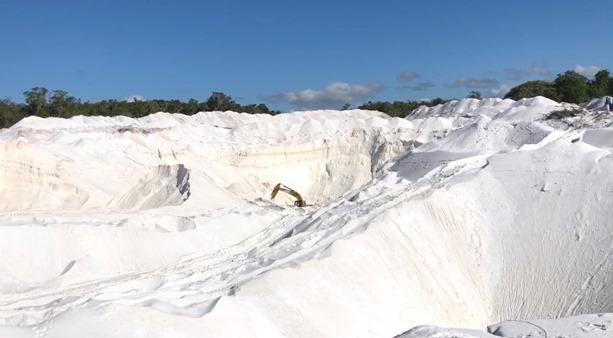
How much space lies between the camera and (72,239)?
13.6 metres

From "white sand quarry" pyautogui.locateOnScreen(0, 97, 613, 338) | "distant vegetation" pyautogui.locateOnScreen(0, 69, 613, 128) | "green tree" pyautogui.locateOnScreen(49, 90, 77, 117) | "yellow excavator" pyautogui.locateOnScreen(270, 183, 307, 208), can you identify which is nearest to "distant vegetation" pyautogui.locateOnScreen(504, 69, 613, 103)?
"distant vegetation" pyautogui.locateOnScreen(0, 69, 613, 128)

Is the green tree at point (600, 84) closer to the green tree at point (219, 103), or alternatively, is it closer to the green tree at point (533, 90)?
the green tree at point (533, 90)

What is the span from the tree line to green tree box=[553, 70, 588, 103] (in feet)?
91.5

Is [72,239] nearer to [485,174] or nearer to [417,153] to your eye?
[485,174]

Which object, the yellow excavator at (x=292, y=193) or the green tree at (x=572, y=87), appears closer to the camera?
the yellow excavator at (x=292, y=193)

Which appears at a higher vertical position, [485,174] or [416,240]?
[485,174]

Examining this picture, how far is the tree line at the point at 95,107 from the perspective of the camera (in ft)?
161

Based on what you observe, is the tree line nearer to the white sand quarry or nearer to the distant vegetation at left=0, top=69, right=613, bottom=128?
the distant vegetation at left=0, top=69, right=613, bottom=128

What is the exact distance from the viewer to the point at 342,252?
33.4 feet

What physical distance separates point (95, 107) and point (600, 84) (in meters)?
43.1

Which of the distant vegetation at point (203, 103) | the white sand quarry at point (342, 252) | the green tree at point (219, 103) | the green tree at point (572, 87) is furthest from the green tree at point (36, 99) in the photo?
the green tree at point (572, 87)

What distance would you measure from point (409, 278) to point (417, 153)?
10691 millimetres

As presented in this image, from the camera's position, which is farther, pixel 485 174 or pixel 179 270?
pixel 485 174

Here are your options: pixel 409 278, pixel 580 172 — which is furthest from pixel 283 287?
pixel 580 172
